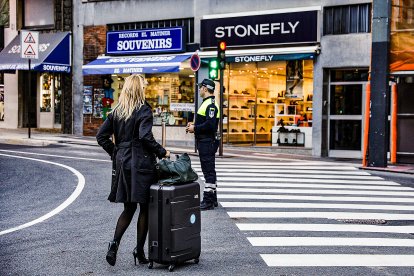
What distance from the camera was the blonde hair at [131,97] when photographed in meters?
6.67

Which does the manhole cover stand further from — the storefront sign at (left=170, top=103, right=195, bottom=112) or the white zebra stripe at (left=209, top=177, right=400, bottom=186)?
the storefront sign at (left=170, top=103, right=195, bottom=112)

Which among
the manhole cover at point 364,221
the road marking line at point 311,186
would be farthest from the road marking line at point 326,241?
the road marking line at point 311,186

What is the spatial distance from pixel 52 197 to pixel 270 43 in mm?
13168

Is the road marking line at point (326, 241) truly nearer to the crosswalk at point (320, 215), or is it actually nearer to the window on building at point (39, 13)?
the crosswalk at point (320, 215)

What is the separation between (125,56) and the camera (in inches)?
1069

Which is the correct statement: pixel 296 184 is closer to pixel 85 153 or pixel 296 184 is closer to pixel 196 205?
pixel 196 205

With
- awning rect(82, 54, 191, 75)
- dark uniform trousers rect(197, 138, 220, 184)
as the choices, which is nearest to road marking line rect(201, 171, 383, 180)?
dark uniform trousers rect(197, 138, 220, 184)

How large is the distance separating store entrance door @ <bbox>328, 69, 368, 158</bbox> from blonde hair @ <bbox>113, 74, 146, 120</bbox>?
51.6 ft

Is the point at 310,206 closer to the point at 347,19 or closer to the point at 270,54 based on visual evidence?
the point at 347,19

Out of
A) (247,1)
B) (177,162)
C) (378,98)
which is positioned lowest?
(177,162)

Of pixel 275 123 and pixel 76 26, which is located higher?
pixel 76 26

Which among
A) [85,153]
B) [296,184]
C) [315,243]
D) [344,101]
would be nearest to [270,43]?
[344,101]

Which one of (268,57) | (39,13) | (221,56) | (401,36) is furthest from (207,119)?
(39,13)

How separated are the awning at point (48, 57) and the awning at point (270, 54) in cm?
781
